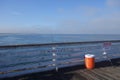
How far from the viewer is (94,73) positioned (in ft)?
20.7

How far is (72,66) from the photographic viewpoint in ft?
24.3

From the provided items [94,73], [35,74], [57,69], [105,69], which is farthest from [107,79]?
[35,74]

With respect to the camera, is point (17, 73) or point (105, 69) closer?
point (17, 73)

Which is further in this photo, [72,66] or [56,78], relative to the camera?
[72,66]

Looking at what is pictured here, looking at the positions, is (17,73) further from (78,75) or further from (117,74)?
(117,74)

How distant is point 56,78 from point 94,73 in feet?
4.92

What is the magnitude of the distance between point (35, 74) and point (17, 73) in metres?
0.74

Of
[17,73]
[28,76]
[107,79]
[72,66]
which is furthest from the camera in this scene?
[72,66]

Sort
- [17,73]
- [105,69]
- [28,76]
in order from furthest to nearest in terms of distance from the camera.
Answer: [105,69] → [17,73] → [28,76]

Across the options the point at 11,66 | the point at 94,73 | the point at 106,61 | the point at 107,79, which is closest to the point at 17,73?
the point at 11,66

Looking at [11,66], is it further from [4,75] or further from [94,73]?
[94,73]

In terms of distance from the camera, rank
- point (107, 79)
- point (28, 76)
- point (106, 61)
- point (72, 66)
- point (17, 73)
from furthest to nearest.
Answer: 1. point (106, 61)
2. point (72, 66)
3. point (17, 73)
4. point (28, 76)
5. point (107, 79)

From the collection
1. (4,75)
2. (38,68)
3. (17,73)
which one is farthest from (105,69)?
(4,75)

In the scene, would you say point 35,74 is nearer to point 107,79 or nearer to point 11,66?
point 11,66
